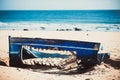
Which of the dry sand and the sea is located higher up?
the sea

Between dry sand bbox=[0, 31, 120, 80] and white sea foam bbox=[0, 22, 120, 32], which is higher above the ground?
white sea foam bbox=[0, 22, 120, 32]

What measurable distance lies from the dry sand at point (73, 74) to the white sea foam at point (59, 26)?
50 millimetres

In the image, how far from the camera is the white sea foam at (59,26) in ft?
9.28

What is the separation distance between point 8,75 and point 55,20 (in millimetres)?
950

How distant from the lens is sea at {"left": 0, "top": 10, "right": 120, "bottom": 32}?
9.24ft

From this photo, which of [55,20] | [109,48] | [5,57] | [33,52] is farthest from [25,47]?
[109,48]

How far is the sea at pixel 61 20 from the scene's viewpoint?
2816mm

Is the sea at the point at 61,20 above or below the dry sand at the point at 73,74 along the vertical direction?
above

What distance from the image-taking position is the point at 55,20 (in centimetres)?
289

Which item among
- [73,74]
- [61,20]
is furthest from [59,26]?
[73,74]

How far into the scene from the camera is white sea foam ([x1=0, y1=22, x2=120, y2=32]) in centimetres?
283

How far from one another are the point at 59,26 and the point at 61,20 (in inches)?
3.1

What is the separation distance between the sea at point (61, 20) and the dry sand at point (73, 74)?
6 cm

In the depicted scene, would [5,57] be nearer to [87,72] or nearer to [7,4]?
[7,4]
